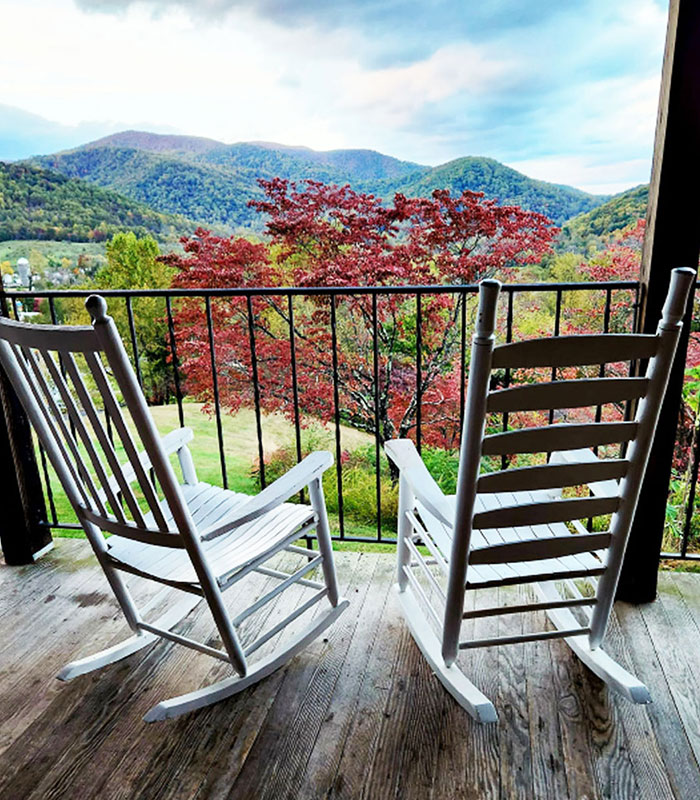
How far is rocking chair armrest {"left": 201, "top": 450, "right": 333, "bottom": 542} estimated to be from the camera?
1.32m

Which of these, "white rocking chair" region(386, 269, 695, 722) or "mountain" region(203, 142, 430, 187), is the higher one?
"mountain" region(203, 142, 430, 187)

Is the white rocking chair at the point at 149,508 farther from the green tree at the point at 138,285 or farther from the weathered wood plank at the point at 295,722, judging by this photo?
the green tree at the point at 138,285

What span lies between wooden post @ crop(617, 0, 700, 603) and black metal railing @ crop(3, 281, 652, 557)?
0.37ft

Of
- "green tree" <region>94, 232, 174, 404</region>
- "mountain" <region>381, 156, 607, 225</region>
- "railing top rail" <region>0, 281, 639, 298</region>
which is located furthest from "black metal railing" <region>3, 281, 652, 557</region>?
"mountain" <region>381, 156, 607, 225</region>

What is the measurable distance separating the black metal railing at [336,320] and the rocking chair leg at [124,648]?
21.8 inches

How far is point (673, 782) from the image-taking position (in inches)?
47.8

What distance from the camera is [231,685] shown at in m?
1.47

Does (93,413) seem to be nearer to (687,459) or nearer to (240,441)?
(687,459)

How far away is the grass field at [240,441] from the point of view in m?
5.17

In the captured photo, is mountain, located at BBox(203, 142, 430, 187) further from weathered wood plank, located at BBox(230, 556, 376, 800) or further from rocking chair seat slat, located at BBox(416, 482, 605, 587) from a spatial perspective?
weathered wood plank, located at BBox(230, 556, 376, 800)

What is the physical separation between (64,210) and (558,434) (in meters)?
5.30

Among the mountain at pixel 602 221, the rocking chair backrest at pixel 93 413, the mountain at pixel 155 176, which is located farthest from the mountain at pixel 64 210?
the rocking chair backrest at pixel 93 413

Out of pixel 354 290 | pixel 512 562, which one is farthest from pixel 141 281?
pixel 512 562

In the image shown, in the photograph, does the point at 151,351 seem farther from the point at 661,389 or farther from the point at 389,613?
the point at 661,389
